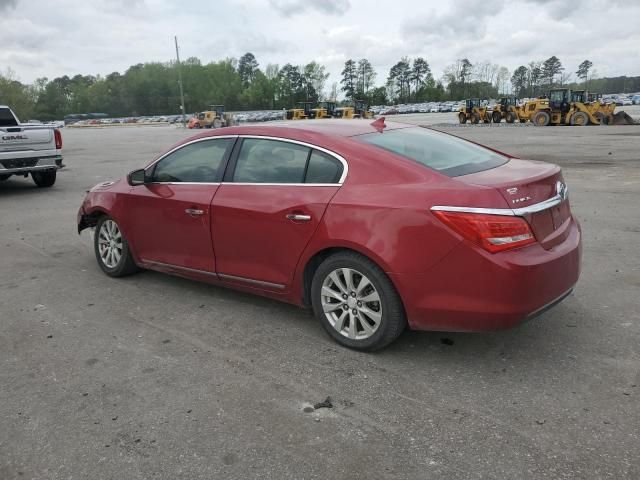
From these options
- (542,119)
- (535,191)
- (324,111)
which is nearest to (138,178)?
(535,191)

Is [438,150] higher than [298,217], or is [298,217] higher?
[438,150]

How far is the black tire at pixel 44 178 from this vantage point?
521 inches

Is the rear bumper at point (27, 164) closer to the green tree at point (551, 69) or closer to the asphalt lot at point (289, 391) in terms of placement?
the asphalt lot at point (289, 391)

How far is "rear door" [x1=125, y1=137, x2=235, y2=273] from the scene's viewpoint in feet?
15.6

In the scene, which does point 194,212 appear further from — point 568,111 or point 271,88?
point 271,88

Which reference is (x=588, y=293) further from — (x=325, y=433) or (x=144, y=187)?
(x=144, y=187)

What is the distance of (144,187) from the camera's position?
17.5ft

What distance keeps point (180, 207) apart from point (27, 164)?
878 cm

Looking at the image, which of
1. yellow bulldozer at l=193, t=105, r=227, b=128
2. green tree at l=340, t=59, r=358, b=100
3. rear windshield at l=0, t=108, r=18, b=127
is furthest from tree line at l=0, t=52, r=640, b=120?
rear windshield at l=0, t=108, r=18, b=127

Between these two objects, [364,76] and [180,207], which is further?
[364,76]

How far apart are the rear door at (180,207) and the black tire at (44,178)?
8.94 metres

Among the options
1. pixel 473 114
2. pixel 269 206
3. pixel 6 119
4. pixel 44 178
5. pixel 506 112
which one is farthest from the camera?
pixel 473 114

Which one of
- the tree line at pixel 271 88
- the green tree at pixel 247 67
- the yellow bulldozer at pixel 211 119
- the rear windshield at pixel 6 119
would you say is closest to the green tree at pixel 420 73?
the tree line at pixel 271 88

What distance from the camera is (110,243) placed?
5824mm
